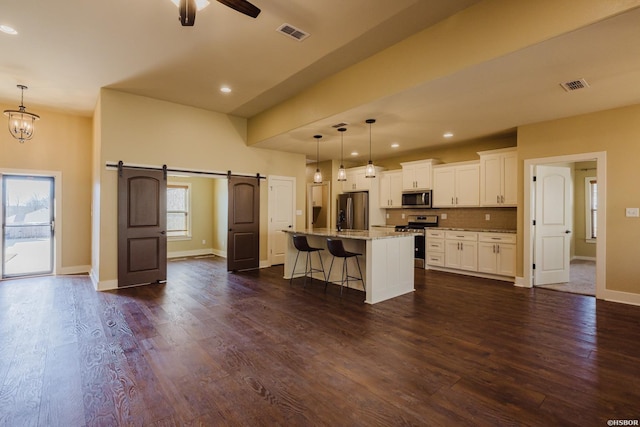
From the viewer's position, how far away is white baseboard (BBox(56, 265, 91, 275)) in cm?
615

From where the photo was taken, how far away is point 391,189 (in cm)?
791

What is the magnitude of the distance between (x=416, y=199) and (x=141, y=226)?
18.7 ft

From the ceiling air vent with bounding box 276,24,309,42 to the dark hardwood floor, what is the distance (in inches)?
127

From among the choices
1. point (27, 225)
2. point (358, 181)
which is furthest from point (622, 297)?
point (27, 225)

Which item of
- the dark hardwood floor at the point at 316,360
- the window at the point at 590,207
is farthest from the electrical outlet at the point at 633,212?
the window at the point at 590,207

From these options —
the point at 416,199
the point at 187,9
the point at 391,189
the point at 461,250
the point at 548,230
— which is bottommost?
the point at 461,250

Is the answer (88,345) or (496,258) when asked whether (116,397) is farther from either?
(496,258)

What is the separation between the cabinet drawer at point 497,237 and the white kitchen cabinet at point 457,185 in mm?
709

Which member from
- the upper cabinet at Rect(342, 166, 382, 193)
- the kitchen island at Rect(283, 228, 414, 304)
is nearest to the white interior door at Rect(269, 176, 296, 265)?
the kitchen island at Rect(283, 228, 414, 304)

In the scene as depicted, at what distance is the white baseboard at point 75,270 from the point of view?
6.15 m

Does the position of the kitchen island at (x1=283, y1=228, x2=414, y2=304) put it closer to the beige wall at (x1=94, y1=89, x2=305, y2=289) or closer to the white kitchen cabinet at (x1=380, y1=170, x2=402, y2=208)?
the beige wall at (x1=94, y1=89, x2=305, y2=289)

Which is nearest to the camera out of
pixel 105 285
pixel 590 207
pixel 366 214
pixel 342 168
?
pixel 105 285

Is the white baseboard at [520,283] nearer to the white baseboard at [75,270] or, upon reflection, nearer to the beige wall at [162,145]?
the beige wall at [162,145]

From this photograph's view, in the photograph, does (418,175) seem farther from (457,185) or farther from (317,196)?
(317,196)
